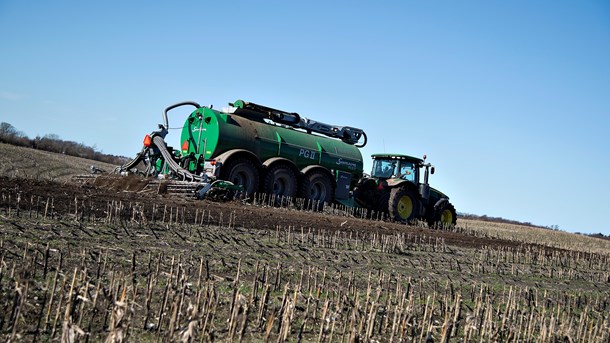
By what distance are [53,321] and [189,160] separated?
42.5ft

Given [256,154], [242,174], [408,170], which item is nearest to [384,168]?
[408,170]

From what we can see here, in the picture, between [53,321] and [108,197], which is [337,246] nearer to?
[108,197]

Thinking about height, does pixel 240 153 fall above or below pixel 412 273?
above

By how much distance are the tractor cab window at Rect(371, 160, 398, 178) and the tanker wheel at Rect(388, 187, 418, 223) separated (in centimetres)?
97

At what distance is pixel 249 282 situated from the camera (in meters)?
6.73

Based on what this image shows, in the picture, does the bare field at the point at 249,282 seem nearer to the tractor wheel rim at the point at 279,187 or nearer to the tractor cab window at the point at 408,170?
the tractor wheel rim at the point at 279,187

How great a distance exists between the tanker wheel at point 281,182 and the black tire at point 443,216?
18.8 feet

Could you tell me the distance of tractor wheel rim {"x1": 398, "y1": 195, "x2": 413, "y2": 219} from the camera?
20734 mm

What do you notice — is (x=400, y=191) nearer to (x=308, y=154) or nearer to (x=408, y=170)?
(x=408, y=170)

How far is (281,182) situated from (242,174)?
168cm

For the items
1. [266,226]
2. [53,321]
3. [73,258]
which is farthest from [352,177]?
[53,321]

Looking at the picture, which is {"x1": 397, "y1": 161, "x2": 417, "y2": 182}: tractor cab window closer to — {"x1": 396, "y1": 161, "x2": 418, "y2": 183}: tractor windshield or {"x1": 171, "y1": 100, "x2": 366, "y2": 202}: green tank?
{"x1": 396, "y1": 161, "x2": 418, "y2": 183}: tractor windshield

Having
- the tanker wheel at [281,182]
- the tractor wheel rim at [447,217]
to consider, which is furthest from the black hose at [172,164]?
the tractor wheel rim at [447,217]

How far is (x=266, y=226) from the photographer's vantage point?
39.5 feet
